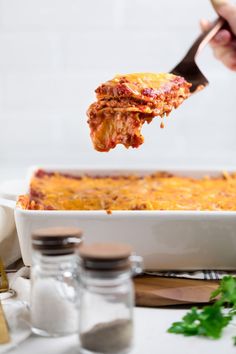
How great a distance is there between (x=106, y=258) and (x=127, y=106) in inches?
27.1

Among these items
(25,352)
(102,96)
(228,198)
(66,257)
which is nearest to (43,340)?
(25,352)

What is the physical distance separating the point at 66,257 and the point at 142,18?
8.07 feet

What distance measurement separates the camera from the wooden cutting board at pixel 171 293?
1.74 meters

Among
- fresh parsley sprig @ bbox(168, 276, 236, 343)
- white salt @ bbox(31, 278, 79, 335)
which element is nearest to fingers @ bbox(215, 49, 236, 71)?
fresh parsley sprig @ bbox(168, 276, 236, 343)

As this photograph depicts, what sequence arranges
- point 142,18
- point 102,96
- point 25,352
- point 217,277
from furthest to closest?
point 142,18, point 102,96, point 217,277, point 25,352

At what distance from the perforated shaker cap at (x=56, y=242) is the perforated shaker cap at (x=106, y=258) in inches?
4.1

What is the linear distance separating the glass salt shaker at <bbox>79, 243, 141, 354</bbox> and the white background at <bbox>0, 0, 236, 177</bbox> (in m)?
2.41

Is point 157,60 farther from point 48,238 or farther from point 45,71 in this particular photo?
point 48,238

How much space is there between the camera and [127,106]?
6.40 ft

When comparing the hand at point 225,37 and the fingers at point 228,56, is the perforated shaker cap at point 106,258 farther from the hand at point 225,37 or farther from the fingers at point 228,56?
the fingers at point 228,56

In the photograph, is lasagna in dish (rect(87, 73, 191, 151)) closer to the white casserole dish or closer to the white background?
the white casserole dish

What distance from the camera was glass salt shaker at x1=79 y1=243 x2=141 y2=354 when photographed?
54.1 inches

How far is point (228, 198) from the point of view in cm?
220

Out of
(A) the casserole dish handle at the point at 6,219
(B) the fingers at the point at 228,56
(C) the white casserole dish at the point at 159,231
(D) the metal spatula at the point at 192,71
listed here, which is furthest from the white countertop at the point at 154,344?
(B) the fingers at the point at 228,56
